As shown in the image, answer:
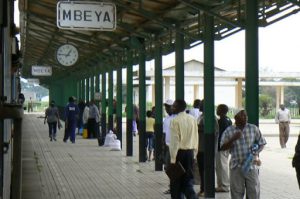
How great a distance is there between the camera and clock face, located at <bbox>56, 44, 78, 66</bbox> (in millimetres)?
18109

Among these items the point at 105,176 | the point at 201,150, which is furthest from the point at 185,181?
the point at 105,176

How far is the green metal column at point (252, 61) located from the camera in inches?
340

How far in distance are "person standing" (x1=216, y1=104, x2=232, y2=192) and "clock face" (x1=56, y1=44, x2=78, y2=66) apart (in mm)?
8286

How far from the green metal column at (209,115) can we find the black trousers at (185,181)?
1.73m

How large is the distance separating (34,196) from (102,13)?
345 centimetres

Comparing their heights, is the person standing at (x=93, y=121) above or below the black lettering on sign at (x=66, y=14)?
below

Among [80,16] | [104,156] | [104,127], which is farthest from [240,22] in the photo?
[104,127]

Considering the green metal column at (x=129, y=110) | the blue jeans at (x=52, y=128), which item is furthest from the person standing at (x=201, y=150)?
the blue jeans at (x=52, y=128)

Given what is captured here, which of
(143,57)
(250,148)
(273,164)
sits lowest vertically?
(273,164)

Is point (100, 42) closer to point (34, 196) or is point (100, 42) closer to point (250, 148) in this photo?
point (34, 196)

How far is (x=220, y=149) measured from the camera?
775 centimetres

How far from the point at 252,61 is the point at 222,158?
9.00ft

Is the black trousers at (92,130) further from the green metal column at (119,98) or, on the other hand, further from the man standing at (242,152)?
the man standing at (242,152)

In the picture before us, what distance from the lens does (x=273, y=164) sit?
53.4 feet
